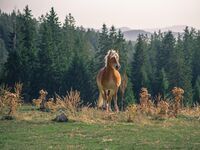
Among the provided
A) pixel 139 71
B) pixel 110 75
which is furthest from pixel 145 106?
pixel 139 71

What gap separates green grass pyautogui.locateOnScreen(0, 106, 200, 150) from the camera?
1026 centimetres

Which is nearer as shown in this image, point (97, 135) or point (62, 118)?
point (97, 135)

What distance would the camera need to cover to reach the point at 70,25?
262 feet

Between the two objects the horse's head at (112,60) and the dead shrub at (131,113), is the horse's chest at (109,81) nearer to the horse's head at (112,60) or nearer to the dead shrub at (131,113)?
the horse's head at (112,60)

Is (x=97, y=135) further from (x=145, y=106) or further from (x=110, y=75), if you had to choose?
(x=145, y=106)

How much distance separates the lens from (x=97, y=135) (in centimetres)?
1162

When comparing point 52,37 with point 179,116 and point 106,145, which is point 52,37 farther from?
point 106,145

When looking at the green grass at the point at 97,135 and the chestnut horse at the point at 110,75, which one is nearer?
the green grass at the point at 97,135

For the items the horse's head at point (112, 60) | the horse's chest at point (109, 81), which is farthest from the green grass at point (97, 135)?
the horse's head at point (112, 60)

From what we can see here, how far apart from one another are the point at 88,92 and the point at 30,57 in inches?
311

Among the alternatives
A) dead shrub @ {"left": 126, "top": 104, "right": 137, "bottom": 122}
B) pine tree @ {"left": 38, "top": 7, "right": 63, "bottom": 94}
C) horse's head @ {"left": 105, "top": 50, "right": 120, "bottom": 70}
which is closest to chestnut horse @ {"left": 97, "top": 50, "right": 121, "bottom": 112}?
horse's head @ {"left": 105, "top": 50, "right": 120, "bottom": 70}

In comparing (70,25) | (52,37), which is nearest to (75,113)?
(52,37)

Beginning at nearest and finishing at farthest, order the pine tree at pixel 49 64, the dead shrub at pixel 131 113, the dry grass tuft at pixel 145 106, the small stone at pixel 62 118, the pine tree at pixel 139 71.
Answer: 1. the small stone at pixel 62 118
2. the dead shrub at pixel 131 113
3. the dry grass tuft at pixel 145 106
4. the pine tree at pixel 49 64
5. the pine tree at pixel 139 71

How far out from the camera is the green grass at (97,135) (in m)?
10.3
